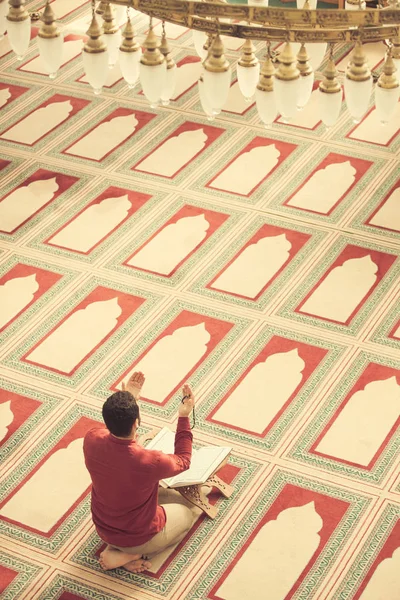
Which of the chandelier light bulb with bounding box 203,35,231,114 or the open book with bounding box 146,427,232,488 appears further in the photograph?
the open book with bounding box 146,427,232,488

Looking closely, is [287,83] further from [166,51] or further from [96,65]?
[96,65]

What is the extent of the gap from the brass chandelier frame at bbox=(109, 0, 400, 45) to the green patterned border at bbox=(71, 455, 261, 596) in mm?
2426

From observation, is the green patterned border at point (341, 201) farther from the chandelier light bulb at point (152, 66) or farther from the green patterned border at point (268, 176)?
the chandelier light bulb at point (152, 66)

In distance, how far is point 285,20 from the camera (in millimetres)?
2932

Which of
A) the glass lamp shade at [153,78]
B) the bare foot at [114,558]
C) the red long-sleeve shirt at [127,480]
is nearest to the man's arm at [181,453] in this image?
the red long-sleeve shirt at [127,480]

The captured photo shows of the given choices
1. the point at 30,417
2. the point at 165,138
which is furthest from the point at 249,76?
the point at 165,138

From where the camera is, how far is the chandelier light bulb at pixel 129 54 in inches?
129

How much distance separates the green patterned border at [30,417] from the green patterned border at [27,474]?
9 cm

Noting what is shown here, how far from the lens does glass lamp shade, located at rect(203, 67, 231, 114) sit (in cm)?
315

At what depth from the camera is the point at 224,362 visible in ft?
18.7

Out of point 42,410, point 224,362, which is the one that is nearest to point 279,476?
point 224,362

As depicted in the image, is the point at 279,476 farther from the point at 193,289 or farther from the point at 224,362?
the point at 193,289

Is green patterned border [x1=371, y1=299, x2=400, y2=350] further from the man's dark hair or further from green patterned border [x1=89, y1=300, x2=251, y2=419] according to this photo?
the man's dark hair

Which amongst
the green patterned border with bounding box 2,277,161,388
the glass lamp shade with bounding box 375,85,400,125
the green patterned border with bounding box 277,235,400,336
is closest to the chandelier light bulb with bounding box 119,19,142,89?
the glass lamp shade with bounding box 375,85,400,125
